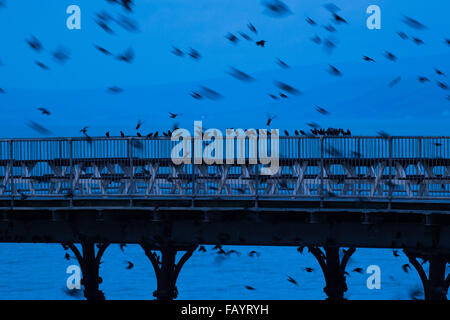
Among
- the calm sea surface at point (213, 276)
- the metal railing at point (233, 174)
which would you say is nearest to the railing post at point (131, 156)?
the metal railing at point (233, 174)

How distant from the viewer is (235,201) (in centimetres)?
2244

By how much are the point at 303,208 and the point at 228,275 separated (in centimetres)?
9157

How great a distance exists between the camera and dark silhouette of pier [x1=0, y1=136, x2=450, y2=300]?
71.2ft

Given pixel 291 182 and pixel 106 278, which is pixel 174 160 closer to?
pixel 291 182

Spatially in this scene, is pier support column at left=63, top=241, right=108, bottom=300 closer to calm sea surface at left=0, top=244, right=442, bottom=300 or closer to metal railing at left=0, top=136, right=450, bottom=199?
metal railing at left=0, top=136, right=450, bottom=199

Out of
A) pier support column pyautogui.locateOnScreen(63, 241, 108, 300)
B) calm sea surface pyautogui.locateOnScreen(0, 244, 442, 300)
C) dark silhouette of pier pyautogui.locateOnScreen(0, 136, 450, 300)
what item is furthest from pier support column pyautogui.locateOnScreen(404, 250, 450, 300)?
calm sea surface pyautogui.locateOnScreen(0, 244, 442, 300)

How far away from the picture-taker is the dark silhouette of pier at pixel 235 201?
2169 cm

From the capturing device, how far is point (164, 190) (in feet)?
83.0

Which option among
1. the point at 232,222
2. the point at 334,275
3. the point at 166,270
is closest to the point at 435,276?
the point at 334,275

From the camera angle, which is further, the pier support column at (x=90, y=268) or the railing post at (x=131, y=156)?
the pier support column at (x=90, y=268)

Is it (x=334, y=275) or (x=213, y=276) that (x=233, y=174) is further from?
(x=213, y=276)

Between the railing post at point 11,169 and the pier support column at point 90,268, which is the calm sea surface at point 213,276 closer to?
the pier support column at point 90,268
